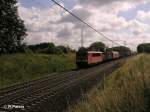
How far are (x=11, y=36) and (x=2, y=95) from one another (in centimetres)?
2199

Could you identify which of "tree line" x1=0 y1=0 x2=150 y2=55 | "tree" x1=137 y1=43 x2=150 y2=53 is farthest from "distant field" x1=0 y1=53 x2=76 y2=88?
"tree" x1=137 y1=43 x2=150 y2=53

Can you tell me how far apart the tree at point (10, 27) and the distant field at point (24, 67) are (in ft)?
5.64

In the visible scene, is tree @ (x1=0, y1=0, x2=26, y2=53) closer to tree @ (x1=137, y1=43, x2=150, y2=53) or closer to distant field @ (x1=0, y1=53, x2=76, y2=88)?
distant field @ (x1=0, y1=53, x2=76, y2=88)

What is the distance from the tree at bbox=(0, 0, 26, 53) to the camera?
3981 cm

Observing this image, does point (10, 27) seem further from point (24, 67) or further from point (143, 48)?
point (143, 48)

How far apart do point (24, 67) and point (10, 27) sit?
5.63 meters

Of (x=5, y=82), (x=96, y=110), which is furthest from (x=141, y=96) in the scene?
(x=5, y=82)

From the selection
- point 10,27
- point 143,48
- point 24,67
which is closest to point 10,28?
point 10,27

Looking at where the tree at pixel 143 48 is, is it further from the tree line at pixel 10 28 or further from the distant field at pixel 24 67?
the tree line at pixel 10 28

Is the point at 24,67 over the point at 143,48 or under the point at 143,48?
under

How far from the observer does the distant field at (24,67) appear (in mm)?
32969

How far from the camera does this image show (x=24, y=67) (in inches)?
1577

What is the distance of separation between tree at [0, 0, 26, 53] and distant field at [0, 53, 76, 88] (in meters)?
1.72

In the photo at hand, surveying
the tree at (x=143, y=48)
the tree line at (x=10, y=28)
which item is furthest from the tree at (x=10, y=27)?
the tree at (x=143, y=48)
